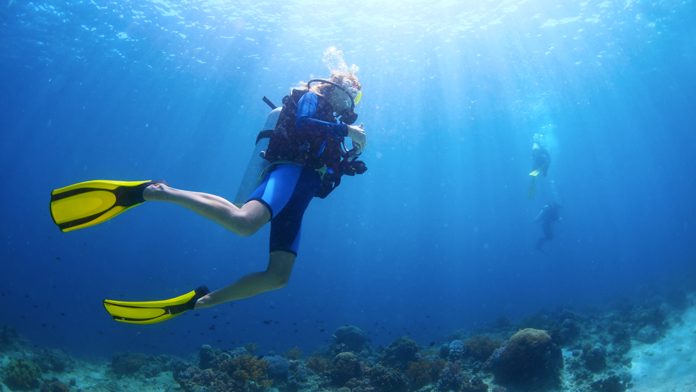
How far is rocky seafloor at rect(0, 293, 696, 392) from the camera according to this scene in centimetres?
892

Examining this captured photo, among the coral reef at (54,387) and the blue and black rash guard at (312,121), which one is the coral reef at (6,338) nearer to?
the coral reef at (54,387)

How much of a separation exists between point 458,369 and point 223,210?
772 centimetres

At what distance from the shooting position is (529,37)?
28.1 meters

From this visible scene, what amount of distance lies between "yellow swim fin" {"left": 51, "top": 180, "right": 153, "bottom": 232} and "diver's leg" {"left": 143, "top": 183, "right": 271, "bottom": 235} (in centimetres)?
29

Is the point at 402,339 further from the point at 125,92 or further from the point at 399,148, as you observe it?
the point at 399,148

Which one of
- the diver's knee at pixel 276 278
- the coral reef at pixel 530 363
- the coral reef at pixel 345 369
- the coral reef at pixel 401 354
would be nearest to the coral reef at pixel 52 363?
the coral reef at pixel 345 369

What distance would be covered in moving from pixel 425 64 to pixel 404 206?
10318 centimetres

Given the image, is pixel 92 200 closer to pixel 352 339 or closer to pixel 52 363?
pixel 352 339

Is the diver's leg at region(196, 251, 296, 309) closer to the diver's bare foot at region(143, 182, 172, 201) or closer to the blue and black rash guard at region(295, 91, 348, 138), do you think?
the diver's bare foot at region(143, 182, 172, 201)

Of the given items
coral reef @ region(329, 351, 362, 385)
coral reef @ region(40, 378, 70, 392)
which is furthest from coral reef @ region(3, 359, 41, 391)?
coral reef @ region(329, 351, 362, 385)

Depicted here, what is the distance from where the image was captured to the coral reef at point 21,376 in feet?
34.7

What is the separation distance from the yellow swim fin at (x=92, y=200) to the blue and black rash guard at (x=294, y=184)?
1305mm

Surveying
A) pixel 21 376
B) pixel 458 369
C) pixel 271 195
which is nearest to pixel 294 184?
pixel 271 195

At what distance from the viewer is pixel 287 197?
4391 millimetres
